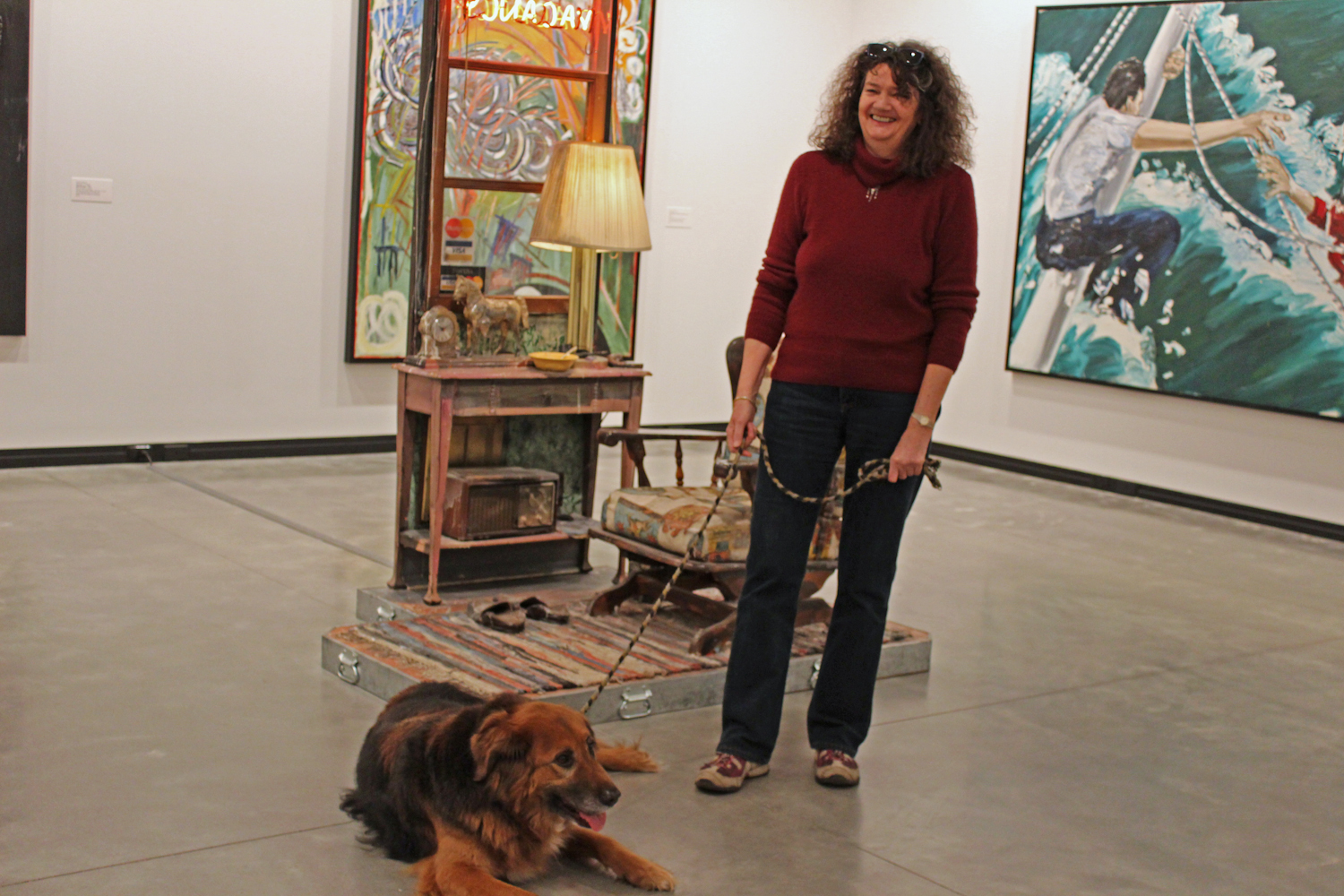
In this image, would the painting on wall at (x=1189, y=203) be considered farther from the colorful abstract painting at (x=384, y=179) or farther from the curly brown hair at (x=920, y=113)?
the curly brown hair at (x=920, y=113)

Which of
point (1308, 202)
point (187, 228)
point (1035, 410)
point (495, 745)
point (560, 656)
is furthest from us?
point (1035, 410)

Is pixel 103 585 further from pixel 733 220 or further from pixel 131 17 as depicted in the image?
pixel 733 220

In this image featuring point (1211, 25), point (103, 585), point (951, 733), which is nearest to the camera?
point (951, 733)

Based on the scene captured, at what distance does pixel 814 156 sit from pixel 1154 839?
5.60ft

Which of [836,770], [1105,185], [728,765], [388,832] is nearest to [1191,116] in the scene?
[1105,185]

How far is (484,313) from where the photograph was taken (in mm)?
5074

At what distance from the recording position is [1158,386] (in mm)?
7785

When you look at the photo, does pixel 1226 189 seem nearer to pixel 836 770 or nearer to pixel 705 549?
pixel 705 549

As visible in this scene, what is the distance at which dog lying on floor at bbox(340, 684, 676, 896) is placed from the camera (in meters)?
2.59

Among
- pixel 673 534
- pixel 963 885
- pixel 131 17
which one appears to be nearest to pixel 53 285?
pixel 131 17

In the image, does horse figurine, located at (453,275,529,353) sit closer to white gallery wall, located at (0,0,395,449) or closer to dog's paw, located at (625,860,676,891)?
dog's paw, located at (625,860,676,891)

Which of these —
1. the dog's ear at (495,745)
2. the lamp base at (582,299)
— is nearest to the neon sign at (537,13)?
→ the lamp base at (582,299)

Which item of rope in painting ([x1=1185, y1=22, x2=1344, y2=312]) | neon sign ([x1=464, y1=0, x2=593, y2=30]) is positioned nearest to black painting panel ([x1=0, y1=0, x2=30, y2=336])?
neon sign ([x1=464, y1=0, x2=593, y2=30])

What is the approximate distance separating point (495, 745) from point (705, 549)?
1829 millimetres
